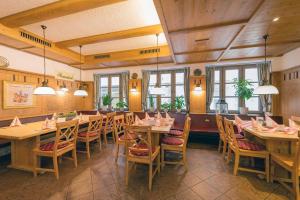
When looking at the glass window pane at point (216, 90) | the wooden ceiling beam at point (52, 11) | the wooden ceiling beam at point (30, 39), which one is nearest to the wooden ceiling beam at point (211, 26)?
the wooden ceiling beam at point (52, 11)

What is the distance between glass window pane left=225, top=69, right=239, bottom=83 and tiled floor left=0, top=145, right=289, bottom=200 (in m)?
3.41

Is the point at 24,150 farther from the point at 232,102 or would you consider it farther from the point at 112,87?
the point at 232,102

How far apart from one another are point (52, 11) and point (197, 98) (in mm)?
4718

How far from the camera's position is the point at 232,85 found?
5406 mm

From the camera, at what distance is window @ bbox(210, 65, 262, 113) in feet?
17.0

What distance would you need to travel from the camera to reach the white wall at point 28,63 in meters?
3.93

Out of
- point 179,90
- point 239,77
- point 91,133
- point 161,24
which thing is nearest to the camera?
point 161,24

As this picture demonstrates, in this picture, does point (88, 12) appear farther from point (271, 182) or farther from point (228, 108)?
point (228, 108)

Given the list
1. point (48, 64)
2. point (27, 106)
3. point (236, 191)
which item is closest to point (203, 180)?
point (236, 191)

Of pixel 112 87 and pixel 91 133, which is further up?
pixel 112 87

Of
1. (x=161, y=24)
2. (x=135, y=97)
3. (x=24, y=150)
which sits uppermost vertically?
(x=161, y=24)

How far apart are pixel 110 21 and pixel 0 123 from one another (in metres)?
3.62

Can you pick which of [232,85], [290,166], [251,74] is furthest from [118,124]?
[251,74]

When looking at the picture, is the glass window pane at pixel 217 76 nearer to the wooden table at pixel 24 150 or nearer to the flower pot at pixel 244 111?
the flower pot at pixel 244 111
